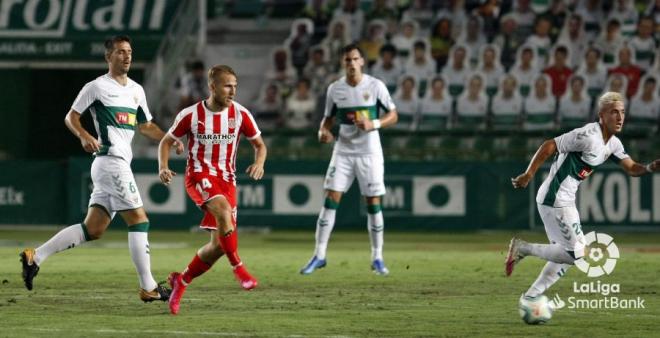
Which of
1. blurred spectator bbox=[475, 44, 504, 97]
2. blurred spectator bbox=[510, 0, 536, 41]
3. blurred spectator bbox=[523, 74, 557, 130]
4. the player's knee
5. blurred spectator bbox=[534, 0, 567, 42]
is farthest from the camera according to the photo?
blurred spectator bbox=[510, 0, 536, 41]

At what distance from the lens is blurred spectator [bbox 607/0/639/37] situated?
2630 centimetres

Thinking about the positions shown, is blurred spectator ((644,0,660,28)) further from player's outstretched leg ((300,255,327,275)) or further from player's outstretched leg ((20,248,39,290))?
player's outstretched leg ((20,248,39,290))

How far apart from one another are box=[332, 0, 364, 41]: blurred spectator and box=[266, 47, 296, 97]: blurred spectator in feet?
4.67

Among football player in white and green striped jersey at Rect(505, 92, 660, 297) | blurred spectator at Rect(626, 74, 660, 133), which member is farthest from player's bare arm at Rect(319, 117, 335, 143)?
blurred spectator at Rect(626, 74, 660, 133)

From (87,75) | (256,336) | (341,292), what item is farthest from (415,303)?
(87,75)

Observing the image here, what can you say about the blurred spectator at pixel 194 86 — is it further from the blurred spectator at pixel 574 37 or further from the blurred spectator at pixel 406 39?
the blurred spectator at pixel 574 37

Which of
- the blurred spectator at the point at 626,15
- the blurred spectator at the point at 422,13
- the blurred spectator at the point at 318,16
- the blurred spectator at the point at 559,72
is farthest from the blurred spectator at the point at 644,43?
the blurred spectator at the point at 318,16

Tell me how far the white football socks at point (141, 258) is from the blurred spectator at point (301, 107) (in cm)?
1327

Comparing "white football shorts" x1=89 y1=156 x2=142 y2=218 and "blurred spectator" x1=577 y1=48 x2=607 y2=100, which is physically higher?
"blurred spectator" x1=577 y1=48 x2=607 y2=100

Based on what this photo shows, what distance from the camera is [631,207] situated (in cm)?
2234

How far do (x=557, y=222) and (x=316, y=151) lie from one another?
1270cm

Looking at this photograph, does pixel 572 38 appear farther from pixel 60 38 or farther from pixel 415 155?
pixel 60 38

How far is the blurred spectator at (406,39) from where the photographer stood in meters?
26.0

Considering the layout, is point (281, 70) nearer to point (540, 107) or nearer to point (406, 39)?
point (406, 39)
